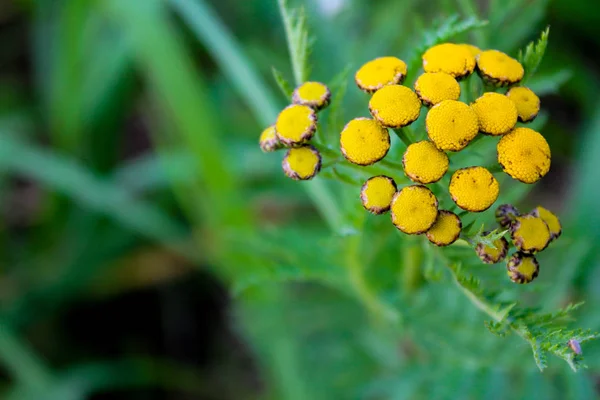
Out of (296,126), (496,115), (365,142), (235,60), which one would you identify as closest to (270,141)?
(296,126)

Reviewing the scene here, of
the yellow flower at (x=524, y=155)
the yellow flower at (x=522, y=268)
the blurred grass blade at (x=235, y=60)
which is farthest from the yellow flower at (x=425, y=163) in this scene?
the blurred grass blade at (x=235, y=60)

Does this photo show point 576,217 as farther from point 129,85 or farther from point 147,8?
point 129,85

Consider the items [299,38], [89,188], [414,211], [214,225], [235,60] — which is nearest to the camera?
[414,211]

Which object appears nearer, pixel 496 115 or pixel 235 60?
pixel 496 115

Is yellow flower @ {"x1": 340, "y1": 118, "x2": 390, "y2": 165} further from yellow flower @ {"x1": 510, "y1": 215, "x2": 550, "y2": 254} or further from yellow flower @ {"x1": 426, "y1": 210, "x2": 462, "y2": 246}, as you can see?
yellow flower @ {"x1": 510, "y1": 215, "x2": 550, "y2": 254}

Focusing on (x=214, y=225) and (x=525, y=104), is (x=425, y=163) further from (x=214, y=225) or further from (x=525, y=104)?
(x=214, y=225)

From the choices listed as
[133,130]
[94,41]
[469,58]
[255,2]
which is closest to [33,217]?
[133,130]

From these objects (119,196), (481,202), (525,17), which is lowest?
(481,202)
